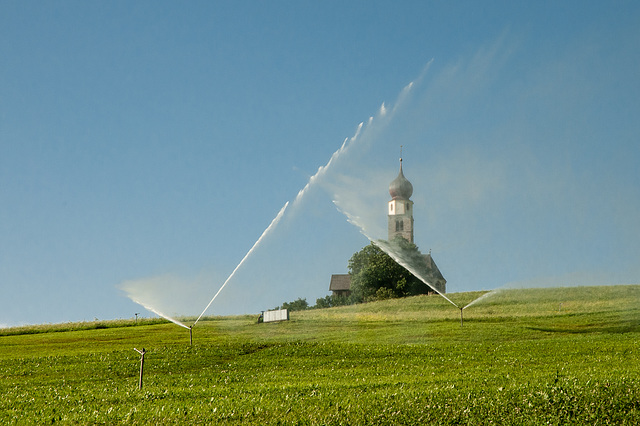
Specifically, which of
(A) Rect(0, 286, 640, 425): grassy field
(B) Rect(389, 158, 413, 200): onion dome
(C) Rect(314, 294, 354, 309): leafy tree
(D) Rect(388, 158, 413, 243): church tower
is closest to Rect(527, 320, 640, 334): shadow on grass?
(A) Rect(0, 286, 640, 425): grassy field

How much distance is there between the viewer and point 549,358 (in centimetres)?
2447

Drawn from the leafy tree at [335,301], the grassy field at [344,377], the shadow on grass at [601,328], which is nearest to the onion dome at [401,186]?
the leafy tree at [335,301]

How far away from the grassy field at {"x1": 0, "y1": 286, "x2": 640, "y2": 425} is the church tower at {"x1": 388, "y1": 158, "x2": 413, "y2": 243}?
7499cm

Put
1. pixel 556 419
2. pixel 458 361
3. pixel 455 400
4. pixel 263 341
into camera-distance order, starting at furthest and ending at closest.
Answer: pixel 263 341
pixel 458 361
pixel 455 400
pixel 556 419

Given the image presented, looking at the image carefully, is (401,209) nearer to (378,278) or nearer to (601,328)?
(378,278)

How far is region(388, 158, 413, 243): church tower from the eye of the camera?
122m

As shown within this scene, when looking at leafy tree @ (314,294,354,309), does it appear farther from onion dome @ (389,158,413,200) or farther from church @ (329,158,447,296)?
onion dome @ (389,158,413,200)

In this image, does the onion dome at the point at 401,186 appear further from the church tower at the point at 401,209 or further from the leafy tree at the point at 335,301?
the leafy tree at the point at 335,301

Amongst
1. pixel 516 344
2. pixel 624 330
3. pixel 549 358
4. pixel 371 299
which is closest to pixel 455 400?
pixel 549 358

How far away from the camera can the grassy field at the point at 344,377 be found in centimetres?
1384

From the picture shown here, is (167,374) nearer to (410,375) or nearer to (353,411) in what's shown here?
(410,375)

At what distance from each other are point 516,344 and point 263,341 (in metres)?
15.0

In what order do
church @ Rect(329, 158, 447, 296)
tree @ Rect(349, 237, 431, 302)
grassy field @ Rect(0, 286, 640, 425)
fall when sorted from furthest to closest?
1. church @ Rect(329, 158, 447, 296)
2. tree @ Rect(349, 237, 431, 302)
3. grassy field @ Rect(0, 286, 640, 425)

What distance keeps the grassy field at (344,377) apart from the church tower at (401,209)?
246 feet
